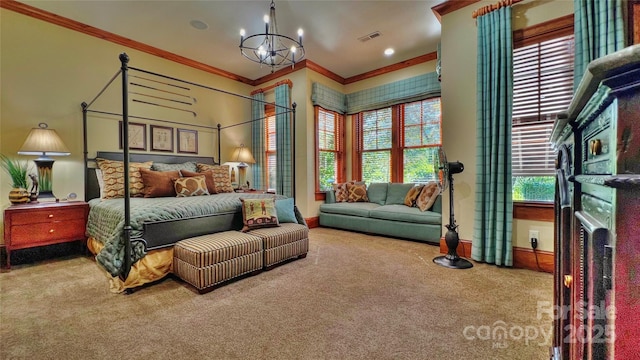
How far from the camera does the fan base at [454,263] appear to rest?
2.78 m

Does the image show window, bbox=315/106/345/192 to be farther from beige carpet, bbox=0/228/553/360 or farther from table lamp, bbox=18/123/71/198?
table lamp, bbox=18/123/71/198

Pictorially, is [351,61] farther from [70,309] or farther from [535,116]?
[70,309]

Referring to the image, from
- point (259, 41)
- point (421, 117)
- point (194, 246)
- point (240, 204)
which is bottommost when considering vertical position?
point (194, 246)

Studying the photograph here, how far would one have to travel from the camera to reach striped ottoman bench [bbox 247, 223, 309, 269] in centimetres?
271

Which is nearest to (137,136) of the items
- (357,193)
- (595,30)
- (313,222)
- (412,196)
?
(313,222)

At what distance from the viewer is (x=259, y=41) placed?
156 inches

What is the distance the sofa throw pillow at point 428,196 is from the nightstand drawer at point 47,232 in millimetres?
4307

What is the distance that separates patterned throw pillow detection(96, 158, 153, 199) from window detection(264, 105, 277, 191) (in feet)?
7.77

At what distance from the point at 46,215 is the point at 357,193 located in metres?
4.12

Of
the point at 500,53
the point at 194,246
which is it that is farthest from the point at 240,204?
the point at 500,53

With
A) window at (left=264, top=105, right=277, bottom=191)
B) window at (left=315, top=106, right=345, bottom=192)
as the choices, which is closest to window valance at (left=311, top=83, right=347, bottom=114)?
window at (left=315, top=106, right=345, bottom=192)

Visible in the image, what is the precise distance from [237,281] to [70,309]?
1161 mm

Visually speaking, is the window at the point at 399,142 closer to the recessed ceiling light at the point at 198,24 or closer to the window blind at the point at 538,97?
the window blind at the point at 538,97

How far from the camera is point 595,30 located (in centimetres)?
228
